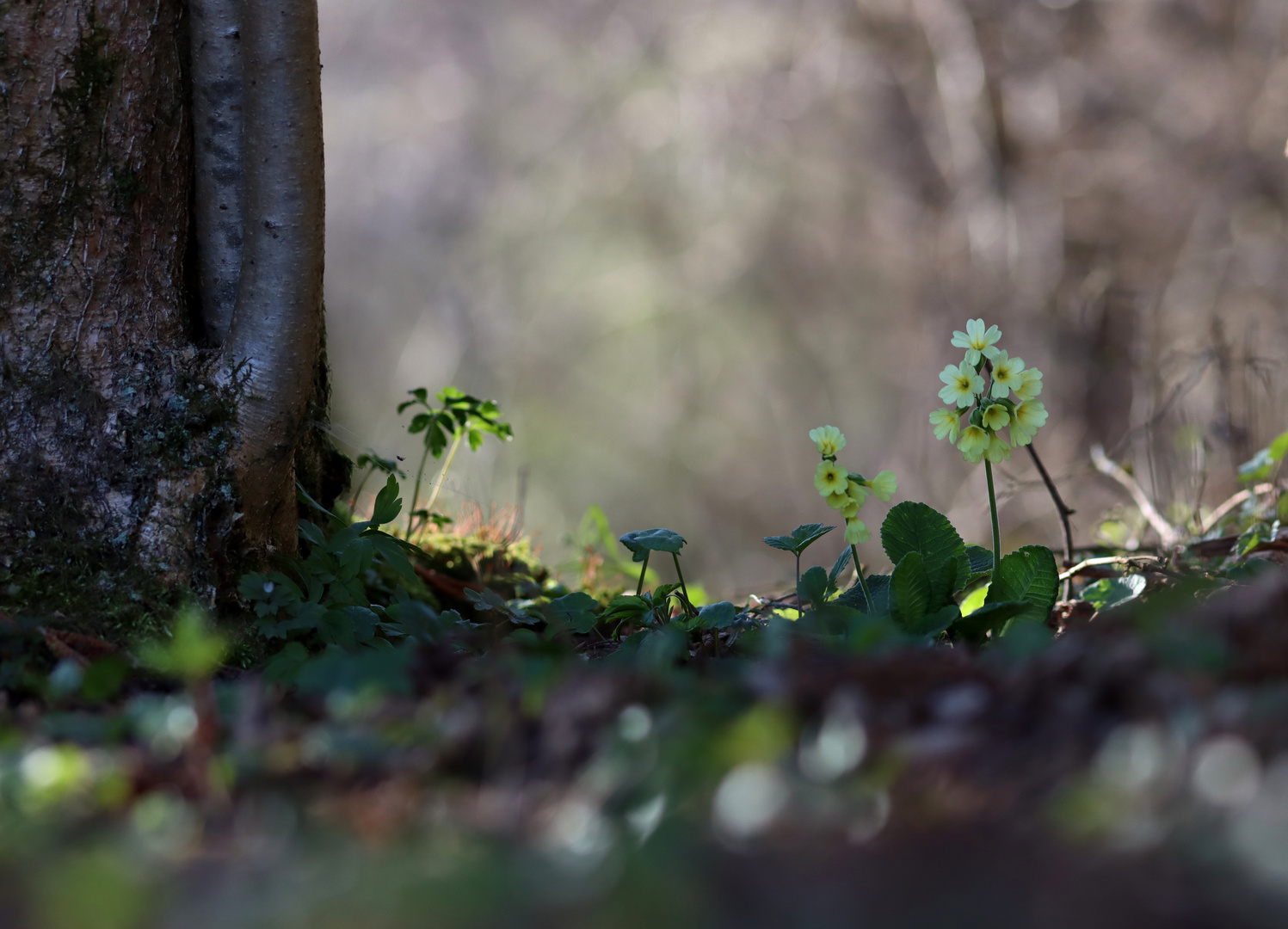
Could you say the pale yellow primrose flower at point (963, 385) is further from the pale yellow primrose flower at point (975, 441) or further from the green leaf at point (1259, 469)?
the green leaf at point (1259, 469)

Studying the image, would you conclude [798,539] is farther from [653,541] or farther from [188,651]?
[188,651]

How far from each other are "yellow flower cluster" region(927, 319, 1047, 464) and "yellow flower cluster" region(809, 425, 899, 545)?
15cm

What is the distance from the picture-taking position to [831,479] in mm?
1812

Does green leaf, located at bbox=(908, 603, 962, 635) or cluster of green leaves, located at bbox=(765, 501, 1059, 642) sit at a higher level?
cluster of green leaves, located at bbox=(765, 501, 1059, 642)

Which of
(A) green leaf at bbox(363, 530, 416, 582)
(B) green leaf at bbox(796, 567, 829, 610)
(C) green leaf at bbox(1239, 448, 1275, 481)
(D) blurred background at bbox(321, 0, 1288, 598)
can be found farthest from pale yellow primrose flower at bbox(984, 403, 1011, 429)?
(D) blurred background at bbox(321, 0, 1288, 598)

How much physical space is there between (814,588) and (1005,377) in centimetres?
51

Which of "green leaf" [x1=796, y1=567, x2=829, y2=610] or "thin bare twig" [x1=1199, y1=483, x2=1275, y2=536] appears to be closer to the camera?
"green leaf" [x1=796, y1=567, x2=829, y2=610]

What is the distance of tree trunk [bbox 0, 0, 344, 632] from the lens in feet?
5.44

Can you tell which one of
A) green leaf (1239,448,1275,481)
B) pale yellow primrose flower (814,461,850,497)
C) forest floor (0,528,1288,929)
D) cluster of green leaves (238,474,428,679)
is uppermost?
green leaf (1239,448,1275,481)

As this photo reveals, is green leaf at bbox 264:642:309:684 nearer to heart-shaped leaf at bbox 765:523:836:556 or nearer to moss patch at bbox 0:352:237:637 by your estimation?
moss patch at bbox 0:352:237:637

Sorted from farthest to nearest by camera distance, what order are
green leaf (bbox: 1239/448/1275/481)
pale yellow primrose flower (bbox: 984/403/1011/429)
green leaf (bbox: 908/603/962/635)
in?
1. green leaf (bbox: 1239/448/1275/481)
2. pale yellow primrose flower (bbox: 984/403/1011/429)
3. green leaf (bbox: 908/603/962/635)

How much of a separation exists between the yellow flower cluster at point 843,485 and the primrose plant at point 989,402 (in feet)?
0.49

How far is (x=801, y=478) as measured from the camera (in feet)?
32.9

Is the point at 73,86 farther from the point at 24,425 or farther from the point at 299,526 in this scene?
the point at 299,526
